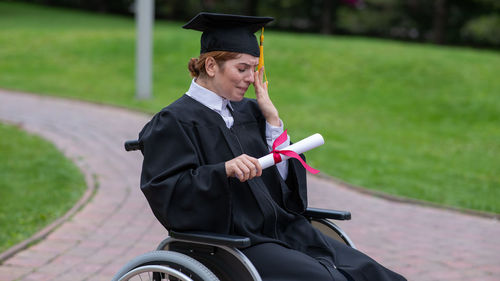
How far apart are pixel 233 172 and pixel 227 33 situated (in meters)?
0.59

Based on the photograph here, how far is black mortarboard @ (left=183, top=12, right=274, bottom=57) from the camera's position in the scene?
253 cm

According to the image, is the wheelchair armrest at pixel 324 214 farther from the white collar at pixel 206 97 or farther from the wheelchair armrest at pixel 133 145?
the wheelchair armrest at pixel 133 145

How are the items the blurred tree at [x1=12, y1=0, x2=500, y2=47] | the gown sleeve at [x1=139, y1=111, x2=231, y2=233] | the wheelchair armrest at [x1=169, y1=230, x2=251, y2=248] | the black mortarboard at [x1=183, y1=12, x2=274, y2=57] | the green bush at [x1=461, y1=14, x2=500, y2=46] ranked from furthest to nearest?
the blurred tree at [x1=12, y1=0, x2=500, y2=47], the green bush at [x1=461, y1=14, x2=500, y2=46], the black mortarboard at [x1=183, y1=12, x2=274, y2=57], the gown sleeve at [x1=139, y1=111, x2=231, y2=233], the wheelchair armrest at [x1=169, y1=230, x2=251, y2=248]

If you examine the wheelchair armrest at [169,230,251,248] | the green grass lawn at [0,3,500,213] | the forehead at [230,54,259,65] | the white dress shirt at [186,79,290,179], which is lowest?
the green grass lawn at [0,3,500,213]

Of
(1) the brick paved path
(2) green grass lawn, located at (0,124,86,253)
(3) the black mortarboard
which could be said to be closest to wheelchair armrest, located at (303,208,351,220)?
(3) the black mortarboard

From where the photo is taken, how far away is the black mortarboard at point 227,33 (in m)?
2.53

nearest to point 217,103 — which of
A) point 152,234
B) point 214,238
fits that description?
point 214,238

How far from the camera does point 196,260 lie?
2414 mm

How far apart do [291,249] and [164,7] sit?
3610cm

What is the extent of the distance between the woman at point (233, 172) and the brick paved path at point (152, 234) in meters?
1.69

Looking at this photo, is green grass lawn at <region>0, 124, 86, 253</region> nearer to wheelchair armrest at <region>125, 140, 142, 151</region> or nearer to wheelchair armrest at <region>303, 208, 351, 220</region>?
wheelchair armrest at <region>125, 140, 142, 151</region>

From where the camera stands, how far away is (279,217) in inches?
105

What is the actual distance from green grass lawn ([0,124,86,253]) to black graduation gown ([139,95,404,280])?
8.03 feet

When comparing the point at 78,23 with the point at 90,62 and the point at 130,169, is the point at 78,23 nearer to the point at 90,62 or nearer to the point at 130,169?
the point at 90,62
